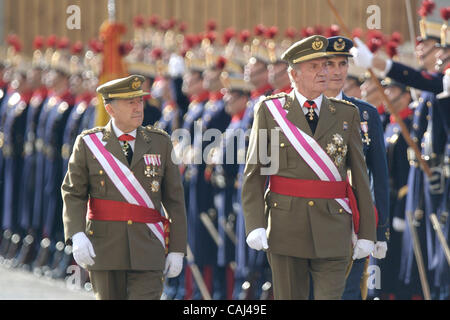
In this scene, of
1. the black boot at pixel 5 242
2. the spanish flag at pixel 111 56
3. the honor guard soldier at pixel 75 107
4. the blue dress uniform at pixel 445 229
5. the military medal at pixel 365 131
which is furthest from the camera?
the black boot at pixel 5 242

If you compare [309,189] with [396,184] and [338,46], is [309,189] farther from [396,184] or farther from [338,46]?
[396,184]

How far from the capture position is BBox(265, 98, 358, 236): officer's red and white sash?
5844 mm

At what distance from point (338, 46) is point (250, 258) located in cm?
282

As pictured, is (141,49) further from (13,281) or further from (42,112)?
(13,281)

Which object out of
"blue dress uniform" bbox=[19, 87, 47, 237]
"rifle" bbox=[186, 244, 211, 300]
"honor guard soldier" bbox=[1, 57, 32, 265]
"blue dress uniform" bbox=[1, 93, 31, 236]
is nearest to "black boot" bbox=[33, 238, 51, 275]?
"blue dress uniform" bbox=[19, 87, 47, 237]

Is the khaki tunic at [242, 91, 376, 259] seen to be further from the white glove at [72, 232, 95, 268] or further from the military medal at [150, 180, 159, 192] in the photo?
the white glove at [72, 232, 95, 268]

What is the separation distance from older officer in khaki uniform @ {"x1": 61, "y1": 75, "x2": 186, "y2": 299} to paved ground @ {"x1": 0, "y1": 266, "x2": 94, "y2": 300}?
3.75m

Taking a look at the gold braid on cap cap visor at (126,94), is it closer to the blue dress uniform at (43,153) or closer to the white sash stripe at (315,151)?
the white sash stripe at (315,151)

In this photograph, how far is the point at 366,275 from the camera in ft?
21.9

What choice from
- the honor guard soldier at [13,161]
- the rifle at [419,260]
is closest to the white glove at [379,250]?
the rifle at [419,260]

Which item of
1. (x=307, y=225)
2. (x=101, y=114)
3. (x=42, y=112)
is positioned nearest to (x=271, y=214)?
(x=307, y=225)

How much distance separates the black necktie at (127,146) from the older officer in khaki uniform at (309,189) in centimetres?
63

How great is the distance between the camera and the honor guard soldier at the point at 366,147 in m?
6.38

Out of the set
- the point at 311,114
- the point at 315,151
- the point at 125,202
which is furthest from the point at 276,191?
the point at 125,202
